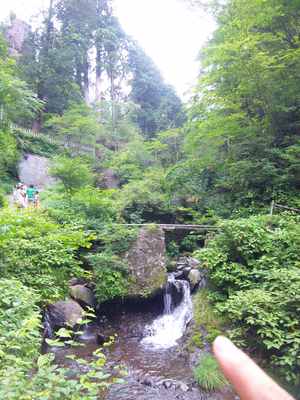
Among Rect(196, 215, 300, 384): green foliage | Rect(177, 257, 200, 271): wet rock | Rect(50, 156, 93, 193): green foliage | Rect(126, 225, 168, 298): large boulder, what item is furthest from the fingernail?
Rect(50, 156, 93, 193): green foliage

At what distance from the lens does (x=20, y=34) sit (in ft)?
93.6

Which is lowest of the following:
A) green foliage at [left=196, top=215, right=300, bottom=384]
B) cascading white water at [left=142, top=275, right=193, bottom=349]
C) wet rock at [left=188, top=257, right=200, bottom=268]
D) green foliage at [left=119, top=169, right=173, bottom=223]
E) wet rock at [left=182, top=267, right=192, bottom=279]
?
cascading white water at [left=142, top=275, right=193, bottom=349]

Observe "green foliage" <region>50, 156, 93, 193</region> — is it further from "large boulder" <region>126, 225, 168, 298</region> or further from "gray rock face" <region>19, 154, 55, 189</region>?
"large boulder" <region>126, 225, 168, 298</region>

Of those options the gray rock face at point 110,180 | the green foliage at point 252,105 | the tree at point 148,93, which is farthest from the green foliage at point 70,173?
the tree at point 148,93

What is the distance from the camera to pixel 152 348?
6.89m

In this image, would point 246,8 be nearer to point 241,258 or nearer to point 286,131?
point 286,131

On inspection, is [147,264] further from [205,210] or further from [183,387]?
[205,210]

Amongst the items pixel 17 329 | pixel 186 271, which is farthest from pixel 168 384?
pixel 186 271

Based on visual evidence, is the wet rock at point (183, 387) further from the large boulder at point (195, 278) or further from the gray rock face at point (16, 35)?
the gray rock face at point (16, 35)

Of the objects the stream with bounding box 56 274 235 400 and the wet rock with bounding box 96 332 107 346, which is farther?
the wet rock with bounding box 96 332 107 346

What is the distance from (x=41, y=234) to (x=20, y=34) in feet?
97.3

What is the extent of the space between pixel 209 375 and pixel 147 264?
12.9 ft

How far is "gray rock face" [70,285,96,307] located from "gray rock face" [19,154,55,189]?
11710mm

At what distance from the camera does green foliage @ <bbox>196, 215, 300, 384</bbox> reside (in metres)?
4.51
